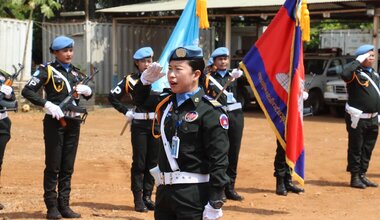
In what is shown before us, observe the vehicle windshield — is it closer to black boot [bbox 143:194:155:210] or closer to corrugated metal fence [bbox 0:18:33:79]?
corrugated metal fence [bbox 0:18:33:79]

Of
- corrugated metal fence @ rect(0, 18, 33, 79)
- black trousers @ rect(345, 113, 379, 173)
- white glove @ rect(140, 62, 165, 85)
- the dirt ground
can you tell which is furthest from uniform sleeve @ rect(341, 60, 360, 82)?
corrugated metal fence @ rect(0, 18, 33, 79)

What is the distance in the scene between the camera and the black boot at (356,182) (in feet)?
30.7

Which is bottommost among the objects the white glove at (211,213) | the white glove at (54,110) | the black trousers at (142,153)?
the black trousers at (142,153)

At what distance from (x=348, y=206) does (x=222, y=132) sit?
14.0ft

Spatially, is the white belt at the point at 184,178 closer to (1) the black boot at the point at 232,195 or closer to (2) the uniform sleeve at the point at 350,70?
(1) the black boot at the point at 232,195

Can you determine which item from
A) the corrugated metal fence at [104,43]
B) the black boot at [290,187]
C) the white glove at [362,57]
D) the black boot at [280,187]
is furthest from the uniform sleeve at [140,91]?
the corrugated metal fence at [104,43]

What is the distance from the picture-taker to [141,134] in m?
7.59

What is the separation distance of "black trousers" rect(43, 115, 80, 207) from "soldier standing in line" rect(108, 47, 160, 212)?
76cm

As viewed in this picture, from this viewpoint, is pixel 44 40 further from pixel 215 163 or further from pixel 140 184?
pixel 215 163

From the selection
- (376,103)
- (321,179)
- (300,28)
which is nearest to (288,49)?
(300,28)

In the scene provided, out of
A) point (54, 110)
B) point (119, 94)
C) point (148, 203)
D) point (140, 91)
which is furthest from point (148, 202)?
point (140, 91)

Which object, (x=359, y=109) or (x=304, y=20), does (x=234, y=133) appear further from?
(x=359, y=109)

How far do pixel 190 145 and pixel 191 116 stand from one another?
207 mm

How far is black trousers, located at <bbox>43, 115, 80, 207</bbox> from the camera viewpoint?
700 cm
